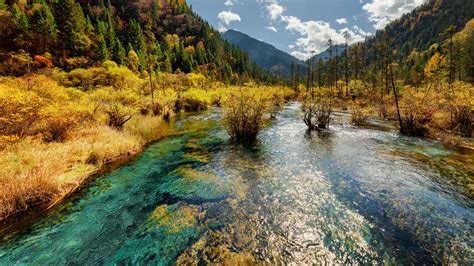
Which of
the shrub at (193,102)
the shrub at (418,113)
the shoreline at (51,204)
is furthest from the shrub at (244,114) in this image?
the shrub at (193,102)

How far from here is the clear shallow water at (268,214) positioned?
581 cm

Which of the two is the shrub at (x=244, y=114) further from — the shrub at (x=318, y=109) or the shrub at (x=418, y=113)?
the shrub at (x=418, y=113)

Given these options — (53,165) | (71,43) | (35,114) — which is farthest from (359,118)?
(71,43)

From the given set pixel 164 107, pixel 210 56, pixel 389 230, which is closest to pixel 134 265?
pixel 389 230

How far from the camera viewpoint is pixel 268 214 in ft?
24.8

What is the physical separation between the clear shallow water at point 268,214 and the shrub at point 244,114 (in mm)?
4300

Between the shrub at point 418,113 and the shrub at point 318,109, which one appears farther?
the shrub at point 318,109

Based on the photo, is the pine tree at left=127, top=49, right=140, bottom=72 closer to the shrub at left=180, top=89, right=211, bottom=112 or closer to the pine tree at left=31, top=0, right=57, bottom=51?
the pine tree at left=31, top=0, right=57, bottom=51

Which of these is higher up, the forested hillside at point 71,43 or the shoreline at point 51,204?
the forested hillside at point 71,43

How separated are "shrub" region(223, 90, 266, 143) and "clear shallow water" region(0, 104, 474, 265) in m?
4.30

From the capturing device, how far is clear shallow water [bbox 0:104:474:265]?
229 inches

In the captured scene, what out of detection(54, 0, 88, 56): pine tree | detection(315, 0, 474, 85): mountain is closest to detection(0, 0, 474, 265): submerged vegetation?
detection(315, 0, 474, 85): mountain

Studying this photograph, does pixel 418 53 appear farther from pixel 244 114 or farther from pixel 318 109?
pixel 244 114

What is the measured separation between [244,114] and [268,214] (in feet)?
33.7
